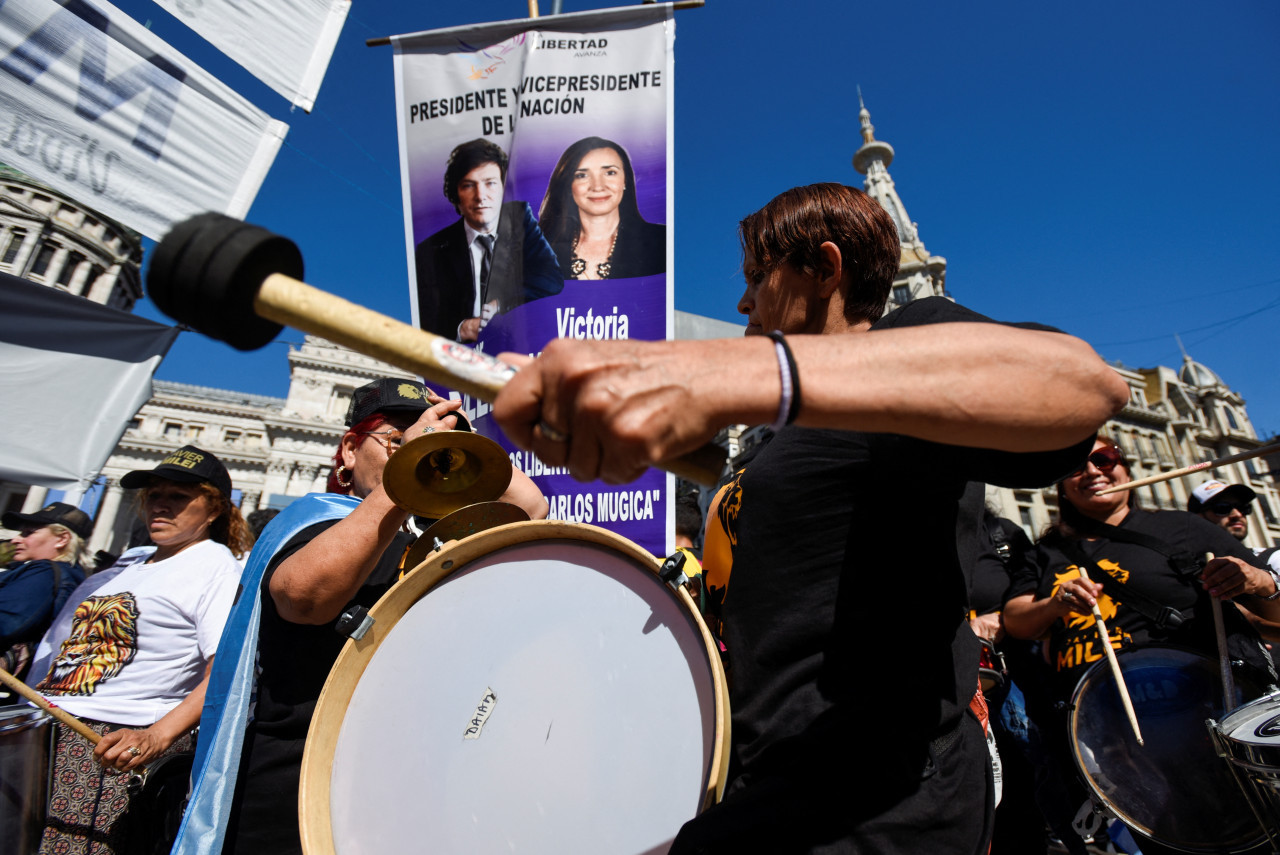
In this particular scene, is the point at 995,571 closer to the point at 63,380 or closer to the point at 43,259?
the point at 63,380

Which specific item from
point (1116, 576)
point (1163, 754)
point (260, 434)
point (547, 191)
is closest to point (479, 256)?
point (547, 191)

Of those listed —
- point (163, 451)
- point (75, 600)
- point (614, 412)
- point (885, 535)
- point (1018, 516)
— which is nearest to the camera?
point (614, 412)

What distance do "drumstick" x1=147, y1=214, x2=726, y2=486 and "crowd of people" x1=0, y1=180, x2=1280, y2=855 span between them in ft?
0.33

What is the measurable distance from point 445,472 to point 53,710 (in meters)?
2.13

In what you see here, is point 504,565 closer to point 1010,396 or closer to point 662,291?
point 1010,396

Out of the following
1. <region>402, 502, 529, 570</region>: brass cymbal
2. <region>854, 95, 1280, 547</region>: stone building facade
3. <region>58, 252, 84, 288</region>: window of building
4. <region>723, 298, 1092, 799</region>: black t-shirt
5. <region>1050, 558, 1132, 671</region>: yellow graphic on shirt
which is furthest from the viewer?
<region>854, 95, 1280, 547</region>: stone building facade

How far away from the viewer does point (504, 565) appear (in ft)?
4.96

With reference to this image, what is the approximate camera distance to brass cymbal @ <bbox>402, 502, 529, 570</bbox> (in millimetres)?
1684

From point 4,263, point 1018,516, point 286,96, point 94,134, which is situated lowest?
point 94,134

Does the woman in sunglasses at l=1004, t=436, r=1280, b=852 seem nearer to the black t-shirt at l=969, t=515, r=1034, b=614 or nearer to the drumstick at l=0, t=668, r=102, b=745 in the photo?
the black t-shirt at l=969, t=515, r=1034, b=614

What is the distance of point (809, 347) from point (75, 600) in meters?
→ 4.53

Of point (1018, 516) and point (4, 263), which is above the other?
point (4, 263)

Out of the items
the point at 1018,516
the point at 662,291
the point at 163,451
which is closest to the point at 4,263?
the point at 163,451

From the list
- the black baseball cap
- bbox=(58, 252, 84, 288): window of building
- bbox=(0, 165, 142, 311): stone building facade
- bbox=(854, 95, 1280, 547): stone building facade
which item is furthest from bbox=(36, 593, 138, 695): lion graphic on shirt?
bbox=(58, 252, 84, 288): window of building
